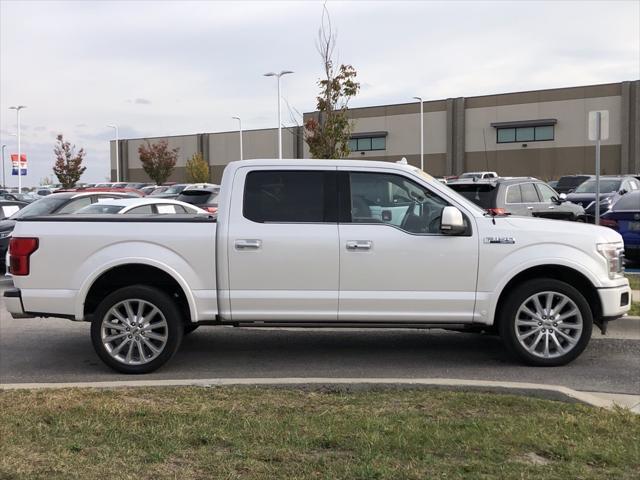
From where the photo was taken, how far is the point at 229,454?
4117 millimetres

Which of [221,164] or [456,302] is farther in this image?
[221,164]

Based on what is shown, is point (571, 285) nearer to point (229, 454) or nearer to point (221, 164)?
point (229, 454)

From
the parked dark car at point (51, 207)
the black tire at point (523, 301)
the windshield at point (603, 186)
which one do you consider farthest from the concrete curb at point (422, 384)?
the windshield at point (603, 186)

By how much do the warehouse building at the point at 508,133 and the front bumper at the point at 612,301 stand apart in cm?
4444

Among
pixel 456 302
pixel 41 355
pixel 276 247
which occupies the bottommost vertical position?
pixel 41 355

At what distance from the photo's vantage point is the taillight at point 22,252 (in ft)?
21.4

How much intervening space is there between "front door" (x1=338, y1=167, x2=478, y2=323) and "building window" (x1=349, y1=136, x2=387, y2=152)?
176 ft

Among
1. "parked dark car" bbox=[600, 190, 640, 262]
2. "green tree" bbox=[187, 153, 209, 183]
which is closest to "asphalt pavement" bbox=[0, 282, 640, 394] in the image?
"parked dark car" bbox=[600, 190, 640, 262]

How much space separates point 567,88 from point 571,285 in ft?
157

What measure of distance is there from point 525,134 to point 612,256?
49261 mm

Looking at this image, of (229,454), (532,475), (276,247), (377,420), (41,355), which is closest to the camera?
(532,475)

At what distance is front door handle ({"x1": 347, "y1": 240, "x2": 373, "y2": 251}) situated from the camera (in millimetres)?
6469

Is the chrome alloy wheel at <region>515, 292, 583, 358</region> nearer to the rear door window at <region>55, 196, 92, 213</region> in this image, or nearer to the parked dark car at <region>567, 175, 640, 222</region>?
the rear door window at <region>55, 196, 92, 213</region>

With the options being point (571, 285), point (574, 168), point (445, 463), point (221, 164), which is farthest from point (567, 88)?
point (445, 463)
